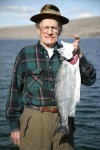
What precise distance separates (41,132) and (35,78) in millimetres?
860

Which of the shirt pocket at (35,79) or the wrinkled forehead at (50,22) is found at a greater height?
the wrinkled forehead at (50,22)

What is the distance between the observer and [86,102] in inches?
761

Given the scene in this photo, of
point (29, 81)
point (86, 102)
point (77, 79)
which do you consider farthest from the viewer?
point (86, 102)

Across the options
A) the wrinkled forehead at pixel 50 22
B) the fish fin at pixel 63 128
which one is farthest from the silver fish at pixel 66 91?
the wrinkled forehead at pixel 50 22

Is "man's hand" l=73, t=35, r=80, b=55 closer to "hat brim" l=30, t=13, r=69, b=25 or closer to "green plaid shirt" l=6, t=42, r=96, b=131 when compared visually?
"green plaid shirt" l=6, t=42, r=96, b=131

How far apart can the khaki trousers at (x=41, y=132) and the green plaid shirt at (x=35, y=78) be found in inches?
7.4

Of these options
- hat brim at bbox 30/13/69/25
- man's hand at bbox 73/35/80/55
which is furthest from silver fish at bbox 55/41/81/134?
hat brim at bbox 30/13/69/25

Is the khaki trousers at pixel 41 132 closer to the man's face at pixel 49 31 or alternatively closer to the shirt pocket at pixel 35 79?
the shirt pocket at pixel 35 79

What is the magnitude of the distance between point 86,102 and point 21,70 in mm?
13808

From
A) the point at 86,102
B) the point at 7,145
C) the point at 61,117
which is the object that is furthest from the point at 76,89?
the point at 86,102

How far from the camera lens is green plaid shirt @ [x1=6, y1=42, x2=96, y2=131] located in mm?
5660

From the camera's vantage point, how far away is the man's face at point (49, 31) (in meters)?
5.65

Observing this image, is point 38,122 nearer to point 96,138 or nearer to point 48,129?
point 48,129

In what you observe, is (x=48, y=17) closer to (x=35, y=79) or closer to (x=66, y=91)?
(x=35, y=79)
